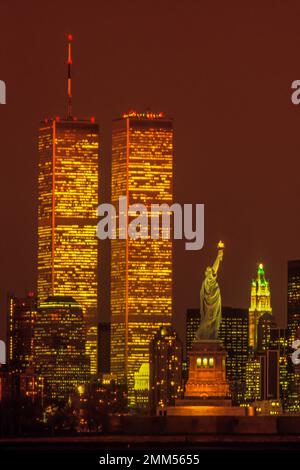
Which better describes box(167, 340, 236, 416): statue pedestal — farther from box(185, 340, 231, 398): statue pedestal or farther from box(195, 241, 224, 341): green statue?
box(195, 241, 224, 341): green statue

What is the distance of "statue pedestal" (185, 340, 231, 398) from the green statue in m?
0.60

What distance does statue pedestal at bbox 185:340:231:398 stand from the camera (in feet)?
596

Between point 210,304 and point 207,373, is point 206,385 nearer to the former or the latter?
point 207,373

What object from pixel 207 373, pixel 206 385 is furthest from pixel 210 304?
pixel 206 385

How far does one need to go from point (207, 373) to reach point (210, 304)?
14.6 ft

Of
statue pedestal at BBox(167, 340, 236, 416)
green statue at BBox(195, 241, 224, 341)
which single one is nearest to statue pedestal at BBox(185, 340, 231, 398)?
statue pedestal at BBox(167, 340, 236, 416)

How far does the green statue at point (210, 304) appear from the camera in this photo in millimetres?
181000

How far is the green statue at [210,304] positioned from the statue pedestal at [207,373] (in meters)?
0.60

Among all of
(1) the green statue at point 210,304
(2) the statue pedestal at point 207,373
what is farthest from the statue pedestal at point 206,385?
(1) the green statue at point 210,304
